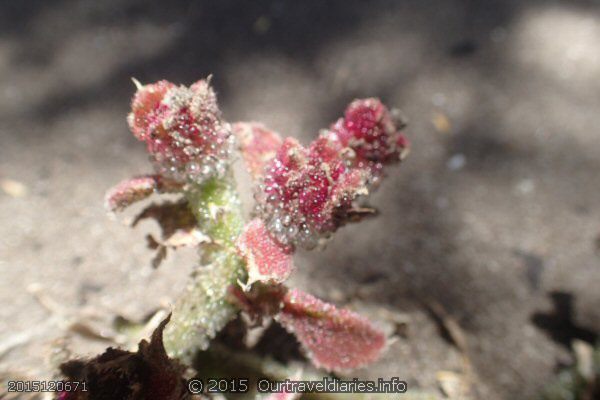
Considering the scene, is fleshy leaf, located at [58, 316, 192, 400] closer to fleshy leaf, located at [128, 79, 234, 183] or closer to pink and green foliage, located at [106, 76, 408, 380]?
pink and green foliage, located at [106, 76, 408, 380]

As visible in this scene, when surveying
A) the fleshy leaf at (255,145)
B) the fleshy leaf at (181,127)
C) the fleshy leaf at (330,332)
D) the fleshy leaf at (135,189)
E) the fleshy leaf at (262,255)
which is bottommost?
the fleshy leaf at (330,332)

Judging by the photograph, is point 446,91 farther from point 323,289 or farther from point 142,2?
point 142,2

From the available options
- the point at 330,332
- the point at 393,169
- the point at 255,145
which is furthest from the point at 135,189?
the point at 393,169

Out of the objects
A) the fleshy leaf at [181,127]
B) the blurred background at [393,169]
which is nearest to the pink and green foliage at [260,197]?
the fleshy leaf at [181,127]

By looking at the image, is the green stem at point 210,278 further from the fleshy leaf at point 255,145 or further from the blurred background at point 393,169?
the blurred background at point 393,169

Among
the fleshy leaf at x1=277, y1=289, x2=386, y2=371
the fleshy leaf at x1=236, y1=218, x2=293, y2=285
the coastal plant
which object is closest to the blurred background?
the fleshy leaf at x1=277, y1=289, x2=386, y2=371
